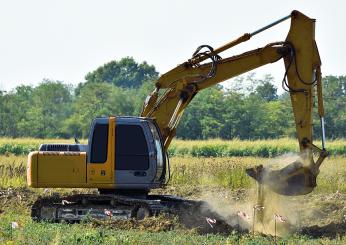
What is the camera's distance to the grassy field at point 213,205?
19.7m

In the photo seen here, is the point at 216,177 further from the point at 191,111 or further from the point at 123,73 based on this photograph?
the point at 123,73

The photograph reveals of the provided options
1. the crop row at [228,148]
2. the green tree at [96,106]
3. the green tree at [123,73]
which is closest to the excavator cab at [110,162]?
the crop row at [228,148]

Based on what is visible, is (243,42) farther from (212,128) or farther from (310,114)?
(212,128)

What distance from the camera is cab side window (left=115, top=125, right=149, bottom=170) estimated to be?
2378 cm

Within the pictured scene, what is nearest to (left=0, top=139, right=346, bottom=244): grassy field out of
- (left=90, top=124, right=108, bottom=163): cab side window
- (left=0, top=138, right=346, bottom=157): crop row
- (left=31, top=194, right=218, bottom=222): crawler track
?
(left=31, top=194, right=218, bottom=222): crawler track

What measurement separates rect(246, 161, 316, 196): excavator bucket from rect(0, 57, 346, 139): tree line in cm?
5479

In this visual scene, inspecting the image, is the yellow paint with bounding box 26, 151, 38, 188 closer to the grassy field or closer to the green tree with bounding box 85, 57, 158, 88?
the grassy field

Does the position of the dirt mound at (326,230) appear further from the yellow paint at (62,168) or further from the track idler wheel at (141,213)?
the yellow paint at (62,168)

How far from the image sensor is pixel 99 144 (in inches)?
938

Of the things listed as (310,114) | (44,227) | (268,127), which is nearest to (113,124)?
(44,227)

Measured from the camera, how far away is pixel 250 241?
19.8 meters

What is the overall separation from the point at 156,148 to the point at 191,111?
68.2 m

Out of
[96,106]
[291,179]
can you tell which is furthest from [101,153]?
[96,106]

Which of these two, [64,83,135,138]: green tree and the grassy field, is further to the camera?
[64,83,135,138]: green tree
